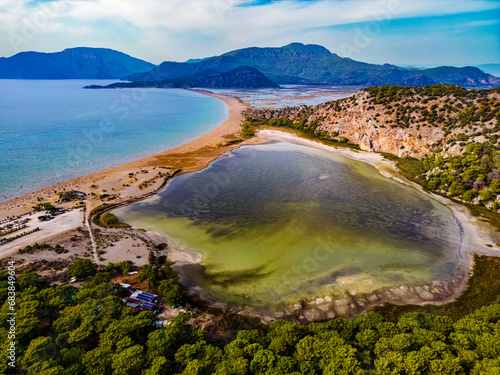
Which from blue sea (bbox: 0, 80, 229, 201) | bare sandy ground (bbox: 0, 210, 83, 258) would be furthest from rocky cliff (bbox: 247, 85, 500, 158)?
bare sandy ground (bbox: 0, 210, 83, 258)

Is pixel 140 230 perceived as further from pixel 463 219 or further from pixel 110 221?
pixel 463 219

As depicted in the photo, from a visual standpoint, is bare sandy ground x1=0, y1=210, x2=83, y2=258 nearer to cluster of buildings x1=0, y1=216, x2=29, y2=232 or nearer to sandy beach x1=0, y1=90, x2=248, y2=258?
sandy beach x1=0, y1=90, x2=248, y2=258

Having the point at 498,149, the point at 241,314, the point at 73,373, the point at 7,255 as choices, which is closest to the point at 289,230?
the point at 241,314

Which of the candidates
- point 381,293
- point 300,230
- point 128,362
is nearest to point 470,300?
point 381,293

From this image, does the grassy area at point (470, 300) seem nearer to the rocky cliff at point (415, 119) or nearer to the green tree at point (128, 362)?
the green tree at point (128, 362)

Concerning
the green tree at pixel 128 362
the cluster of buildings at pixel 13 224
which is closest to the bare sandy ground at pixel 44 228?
the cluster of buildings at pixel 13 224

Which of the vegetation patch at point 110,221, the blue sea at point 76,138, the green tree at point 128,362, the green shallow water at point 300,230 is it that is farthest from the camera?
the blue sea at point 76,138

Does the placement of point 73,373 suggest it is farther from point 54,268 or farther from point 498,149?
point 498,149
